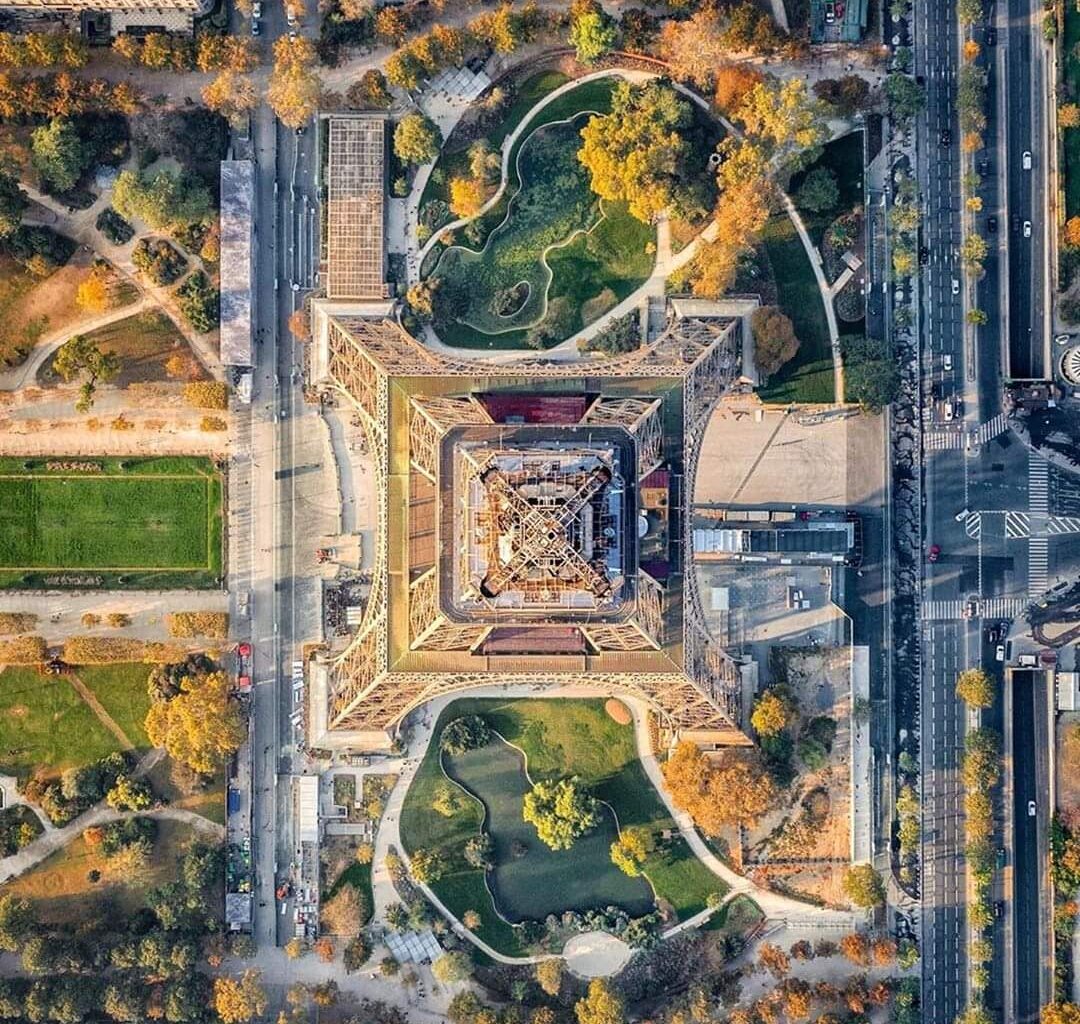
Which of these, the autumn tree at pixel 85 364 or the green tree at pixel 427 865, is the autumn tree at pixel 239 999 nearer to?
the green tree at pixel 427 865

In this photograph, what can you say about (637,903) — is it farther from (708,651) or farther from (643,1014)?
(708,651)

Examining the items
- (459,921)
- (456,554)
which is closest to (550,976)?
(459,921)

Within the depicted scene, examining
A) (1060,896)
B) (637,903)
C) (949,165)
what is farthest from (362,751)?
(949,165)

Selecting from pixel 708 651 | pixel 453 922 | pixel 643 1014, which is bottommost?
pixel 643 1014

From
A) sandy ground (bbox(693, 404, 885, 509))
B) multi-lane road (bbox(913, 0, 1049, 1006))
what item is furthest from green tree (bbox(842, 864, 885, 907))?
sandy ground (bbox(693, 404, 885, 509))

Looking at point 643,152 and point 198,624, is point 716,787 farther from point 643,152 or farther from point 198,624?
point 643,152

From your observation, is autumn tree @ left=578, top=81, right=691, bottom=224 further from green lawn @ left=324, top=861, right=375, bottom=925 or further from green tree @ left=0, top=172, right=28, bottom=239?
green lawn @ left=324, top=861, right=375, bottom=925
